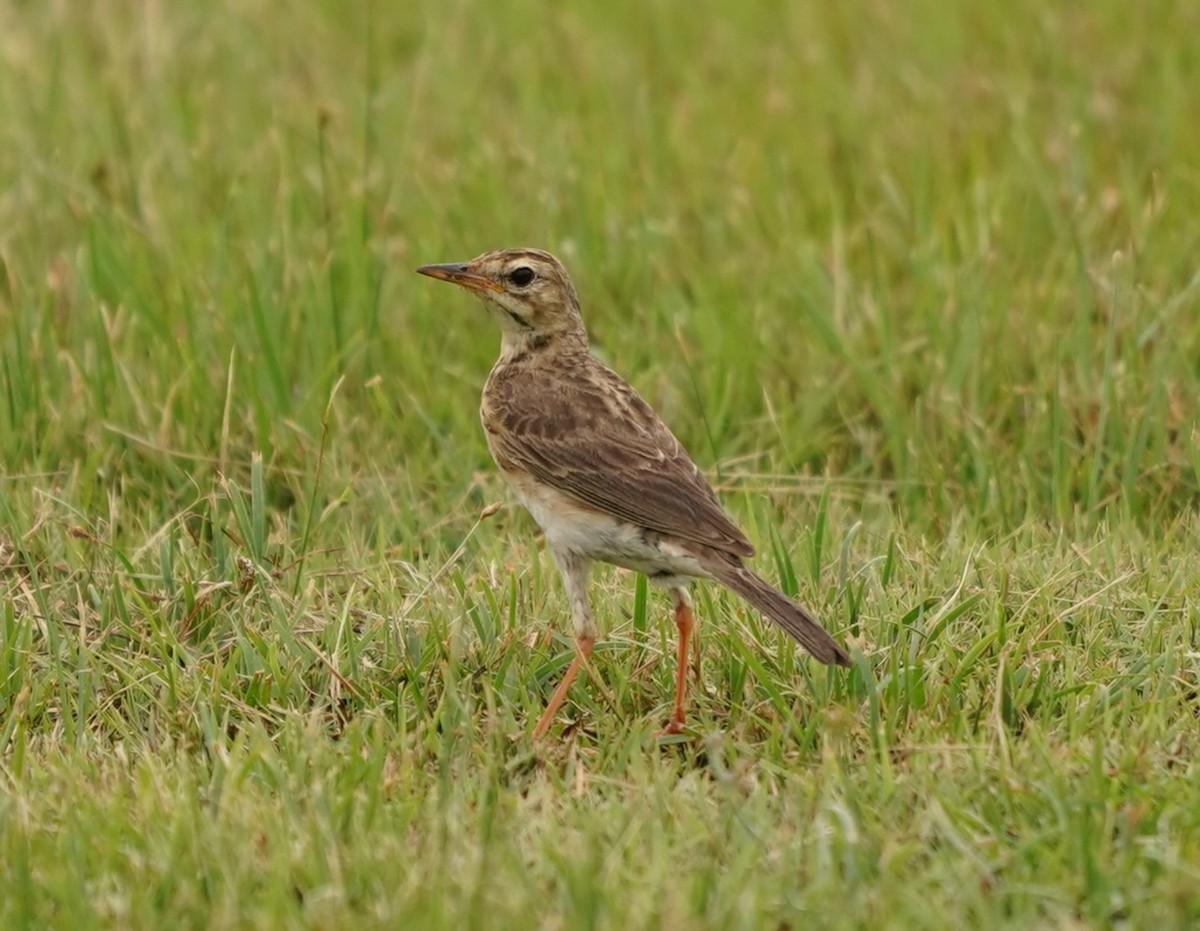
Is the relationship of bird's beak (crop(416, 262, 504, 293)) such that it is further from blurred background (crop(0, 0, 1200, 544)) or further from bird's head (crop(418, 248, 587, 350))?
blurred background (crop(0, 0, 1200, 544))

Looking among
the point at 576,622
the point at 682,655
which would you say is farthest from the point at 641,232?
the point at 682,655

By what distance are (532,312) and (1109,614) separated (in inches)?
77.7

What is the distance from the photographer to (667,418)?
297 inches

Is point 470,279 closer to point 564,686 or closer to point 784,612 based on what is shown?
point 564,686

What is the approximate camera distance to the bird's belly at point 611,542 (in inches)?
213

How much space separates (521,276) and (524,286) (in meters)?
0.03

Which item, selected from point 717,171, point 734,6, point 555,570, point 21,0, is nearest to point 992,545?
point 555,570

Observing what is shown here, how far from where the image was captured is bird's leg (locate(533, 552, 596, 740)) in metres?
5.24

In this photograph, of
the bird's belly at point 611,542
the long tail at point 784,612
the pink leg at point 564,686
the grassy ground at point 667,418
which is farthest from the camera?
the bird's belly at point 611,542

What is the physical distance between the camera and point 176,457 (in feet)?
23.3

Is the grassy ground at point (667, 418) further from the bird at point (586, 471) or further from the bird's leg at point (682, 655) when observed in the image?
the bird at point (586, 471)

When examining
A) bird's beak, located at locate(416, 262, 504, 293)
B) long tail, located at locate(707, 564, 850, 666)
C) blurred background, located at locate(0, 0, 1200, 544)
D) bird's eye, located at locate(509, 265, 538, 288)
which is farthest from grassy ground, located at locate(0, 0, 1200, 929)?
bird's eye, located at locate(509, 265, 538, 288)

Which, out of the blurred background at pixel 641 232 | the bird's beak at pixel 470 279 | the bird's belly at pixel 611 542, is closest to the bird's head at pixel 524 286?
the bird's beak at pixel 470 279

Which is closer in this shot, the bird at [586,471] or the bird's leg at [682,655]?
the bird's leg at [682,655]
